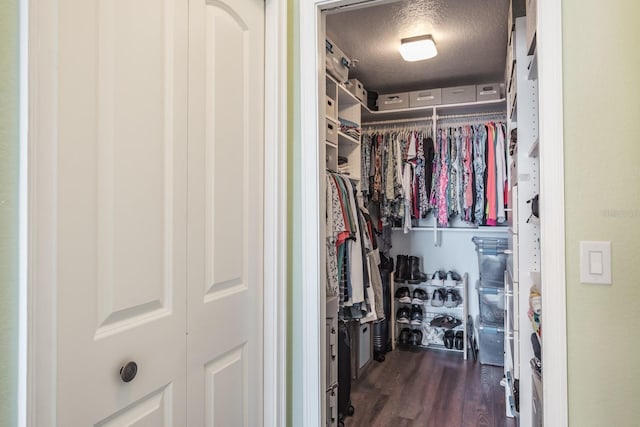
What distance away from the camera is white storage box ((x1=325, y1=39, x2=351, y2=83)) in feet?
8.11

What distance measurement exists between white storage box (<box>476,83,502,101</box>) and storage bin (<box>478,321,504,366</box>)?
196cm

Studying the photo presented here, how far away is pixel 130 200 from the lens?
86cm

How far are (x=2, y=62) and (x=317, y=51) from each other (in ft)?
3.40

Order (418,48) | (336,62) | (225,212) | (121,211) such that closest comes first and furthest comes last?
(121,211) < (225,212) < (336,62) < (418,48)

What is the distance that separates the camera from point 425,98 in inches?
139

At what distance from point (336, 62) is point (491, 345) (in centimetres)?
266

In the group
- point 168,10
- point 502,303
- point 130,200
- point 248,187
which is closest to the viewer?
point 130,200

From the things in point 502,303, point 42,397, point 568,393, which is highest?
point 42,397

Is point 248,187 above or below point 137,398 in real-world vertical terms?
above

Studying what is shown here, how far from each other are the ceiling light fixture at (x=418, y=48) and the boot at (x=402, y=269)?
1.91m

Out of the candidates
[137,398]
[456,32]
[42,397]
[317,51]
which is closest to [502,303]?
[456,32]

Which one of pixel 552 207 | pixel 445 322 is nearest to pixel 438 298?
pixel 445 322

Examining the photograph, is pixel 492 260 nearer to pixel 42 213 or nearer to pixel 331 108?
pixel 331 108

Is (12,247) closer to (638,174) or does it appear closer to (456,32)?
(638,174)
